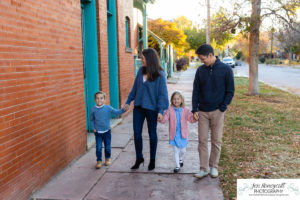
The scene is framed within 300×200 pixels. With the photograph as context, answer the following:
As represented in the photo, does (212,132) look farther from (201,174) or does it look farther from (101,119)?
(101,119)

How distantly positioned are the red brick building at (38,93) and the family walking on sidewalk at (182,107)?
0.60 metres

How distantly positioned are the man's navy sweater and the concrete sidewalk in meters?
1.10

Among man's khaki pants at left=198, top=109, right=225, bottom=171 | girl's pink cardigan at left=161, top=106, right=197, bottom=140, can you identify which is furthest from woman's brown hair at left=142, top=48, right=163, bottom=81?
man's khaki pants at left=198, top=109, right=225, bottom=171

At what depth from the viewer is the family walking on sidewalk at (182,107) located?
14.9ft

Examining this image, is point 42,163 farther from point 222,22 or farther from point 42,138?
point 222,22

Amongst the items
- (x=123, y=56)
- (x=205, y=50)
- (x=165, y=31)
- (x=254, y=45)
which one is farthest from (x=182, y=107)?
(x=165, y=31)

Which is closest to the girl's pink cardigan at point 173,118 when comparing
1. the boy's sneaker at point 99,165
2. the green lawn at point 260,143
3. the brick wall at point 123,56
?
the green lawn at point 260,143

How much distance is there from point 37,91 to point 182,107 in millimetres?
2130

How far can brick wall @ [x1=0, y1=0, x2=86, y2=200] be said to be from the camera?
11.4 ft

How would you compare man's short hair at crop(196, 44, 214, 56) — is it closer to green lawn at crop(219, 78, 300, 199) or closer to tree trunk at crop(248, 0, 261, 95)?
green lawn at crop(219, 78, 300, 199)

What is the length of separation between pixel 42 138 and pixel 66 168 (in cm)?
99

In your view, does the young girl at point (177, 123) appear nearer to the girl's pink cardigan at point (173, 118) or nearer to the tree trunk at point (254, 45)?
the girl's pink cardigan at point (173, 118)

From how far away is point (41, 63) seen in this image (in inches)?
167

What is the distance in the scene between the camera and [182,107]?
16.1ft
